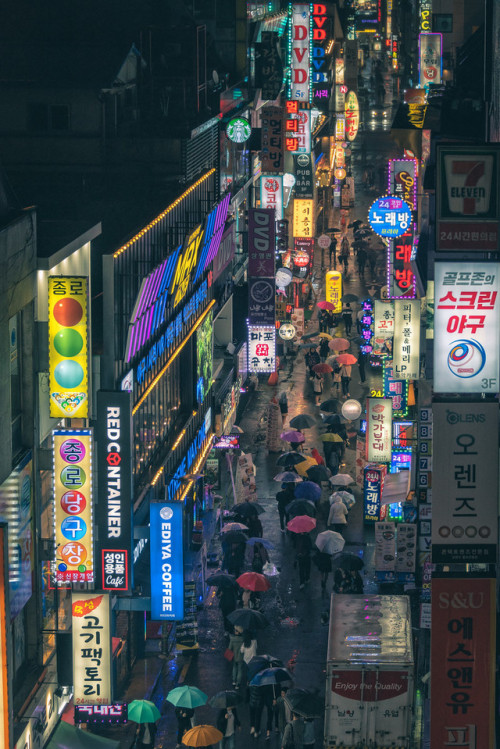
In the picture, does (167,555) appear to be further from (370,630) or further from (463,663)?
(463,663)

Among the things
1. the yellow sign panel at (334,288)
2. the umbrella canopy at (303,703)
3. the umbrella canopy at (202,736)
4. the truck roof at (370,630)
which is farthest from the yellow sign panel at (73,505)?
the yellow sign panel at (334,288)

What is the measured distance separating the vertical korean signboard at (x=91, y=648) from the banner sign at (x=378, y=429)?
1618 centimetres

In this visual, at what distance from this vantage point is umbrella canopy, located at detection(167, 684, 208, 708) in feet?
99.7

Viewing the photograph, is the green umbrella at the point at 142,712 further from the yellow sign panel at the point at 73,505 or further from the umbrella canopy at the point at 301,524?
the umbrella canopy at the point at 301,524

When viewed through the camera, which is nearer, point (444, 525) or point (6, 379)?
point (444, 525)

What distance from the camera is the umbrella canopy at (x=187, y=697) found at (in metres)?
30.4

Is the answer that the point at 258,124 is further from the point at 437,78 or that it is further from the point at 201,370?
the point at 437,78

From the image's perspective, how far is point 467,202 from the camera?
1997 cm

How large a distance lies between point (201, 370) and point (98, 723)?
680 inches

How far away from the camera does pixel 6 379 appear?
84.0ft

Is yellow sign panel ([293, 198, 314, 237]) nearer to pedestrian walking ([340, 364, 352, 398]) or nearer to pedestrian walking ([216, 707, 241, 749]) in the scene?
pedestrian walking ([340, 364, 352, 398])

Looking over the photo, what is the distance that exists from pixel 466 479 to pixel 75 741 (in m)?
12.0

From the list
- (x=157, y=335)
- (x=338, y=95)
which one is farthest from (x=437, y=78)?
(x=157, y=335)

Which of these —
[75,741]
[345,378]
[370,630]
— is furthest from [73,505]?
[345,378]
